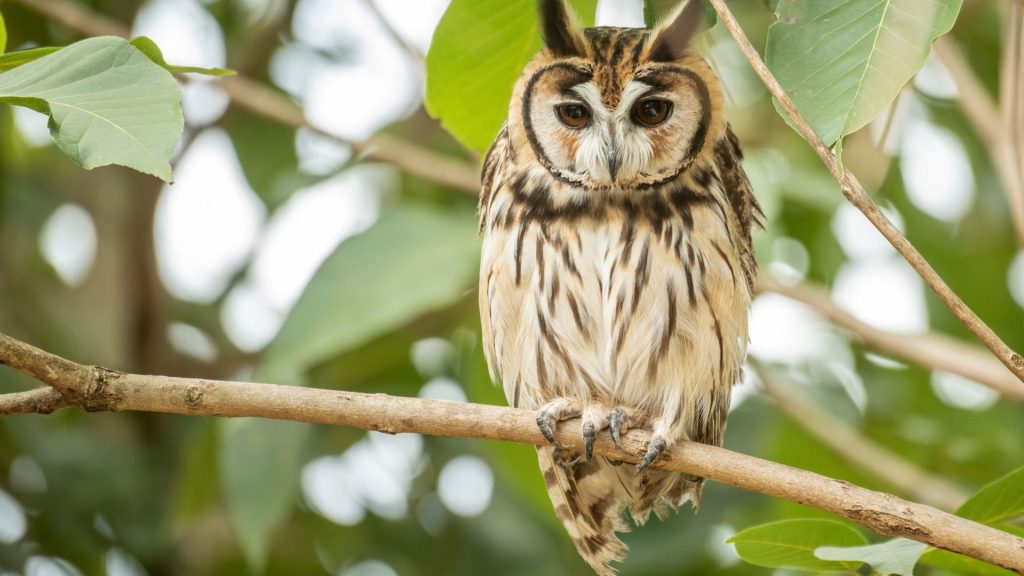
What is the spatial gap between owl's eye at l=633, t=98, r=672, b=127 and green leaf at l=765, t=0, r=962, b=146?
2.77 ft

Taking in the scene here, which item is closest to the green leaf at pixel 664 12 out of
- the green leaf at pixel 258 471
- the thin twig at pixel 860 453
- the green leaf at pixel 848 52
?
the green leaf at pixel 848 52

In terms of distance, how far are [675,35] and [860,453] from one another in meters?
1.64

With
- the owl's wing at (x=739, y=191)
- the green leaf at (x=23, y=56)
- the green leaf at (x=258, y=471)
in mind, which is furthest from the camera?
the green leaf at (x=258, y=471)

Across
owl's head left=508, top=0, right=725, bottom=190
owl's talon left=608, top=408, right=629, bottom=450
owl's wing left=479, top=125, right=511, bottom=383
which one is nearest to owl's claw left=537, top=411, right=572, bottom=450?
owl's talon left=608, top=408, right=629, bottom=450

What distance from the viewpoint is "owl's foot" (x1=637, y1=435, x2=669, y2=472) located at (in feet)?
8.45

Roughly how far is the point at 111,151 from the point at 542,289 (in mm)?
1418

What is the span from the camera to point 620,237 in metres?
2.86

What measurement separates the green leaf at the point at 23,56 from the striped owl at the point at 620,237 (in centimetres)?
118

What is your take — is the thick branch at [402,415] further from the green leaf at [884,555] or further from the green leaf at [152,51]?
the green leaf at [152,51]

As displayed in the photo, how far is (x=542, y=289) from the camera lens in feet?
9.50

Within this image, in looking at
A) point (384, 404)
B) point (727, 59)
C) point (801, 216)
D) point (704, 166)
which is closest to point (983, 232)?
point (801, 216)

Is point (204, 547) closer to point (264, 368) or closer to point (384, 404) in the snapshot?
point (264, 368)

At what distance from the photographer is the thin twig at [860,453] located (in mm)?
3690

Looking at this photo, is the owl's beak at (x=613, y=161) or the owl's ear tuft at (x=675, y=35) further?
the owl's beak at (x=613, y=161)
